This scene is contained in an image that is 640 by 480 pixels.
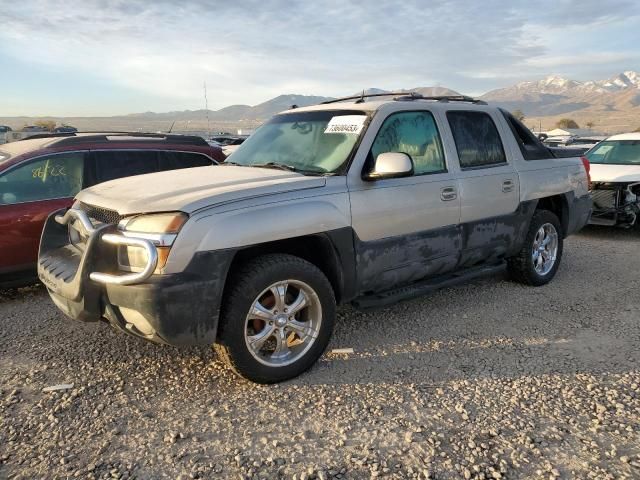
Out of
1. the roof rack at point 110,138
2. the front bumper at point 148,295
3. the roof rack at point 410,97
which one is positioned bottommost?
the front bumper at point 148,295

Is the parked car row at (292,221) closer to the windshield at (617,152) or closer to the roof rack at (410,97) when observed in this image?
the roof rack at (410,97)

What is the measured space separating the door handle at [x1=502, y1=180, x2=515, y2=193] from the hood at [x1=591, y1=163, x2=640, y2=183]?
4227mm

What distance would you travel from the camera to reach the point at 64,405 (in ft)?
10.7

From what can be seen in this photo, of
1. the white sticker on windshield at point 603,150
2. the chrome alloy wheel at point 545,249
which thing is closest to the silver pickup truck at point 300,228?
the chrome alloy wheel at point 545,249

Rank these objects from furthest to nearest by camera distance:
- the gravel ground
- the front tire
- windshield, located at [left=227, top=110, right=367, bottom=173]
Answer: windshield, located at [left=227, top=110, right=367, bottom=173] < the front tire < the gravel ground

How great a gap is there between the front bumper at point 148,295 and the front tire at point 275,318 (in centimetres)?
15

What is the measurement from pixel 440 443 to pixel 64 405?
7.44ft

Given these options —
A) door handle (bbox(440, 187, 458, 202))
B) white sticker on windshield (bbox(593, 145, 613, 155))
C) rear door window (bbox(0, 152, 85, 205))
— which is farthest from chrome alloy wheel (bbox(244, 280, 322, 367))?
white sticker on windshield (bbox(593, 145, 613, 155))

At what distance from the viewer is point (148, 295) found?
2984 millimetres

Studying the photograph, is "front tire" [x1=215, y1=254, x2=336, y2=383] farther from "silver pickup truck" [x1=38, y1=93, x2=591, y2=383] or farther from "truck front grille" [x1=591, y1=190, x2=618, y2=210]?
"truck front grille" [x1=591, y1=190, x2=618, y2=210]

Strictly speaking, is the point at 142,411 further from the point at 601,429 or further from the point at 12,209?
the point at 12,209

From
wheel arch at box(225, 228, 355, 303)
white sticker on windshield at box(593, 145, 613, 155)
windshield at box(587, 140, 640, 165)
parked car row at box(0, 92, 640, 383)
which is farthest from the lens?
white sticker on windshield at box(593, 145, 613, 155)

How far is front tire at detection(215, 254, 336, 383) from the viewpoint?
328 cm

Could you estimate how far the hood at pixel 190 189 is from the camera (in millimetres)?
3182
